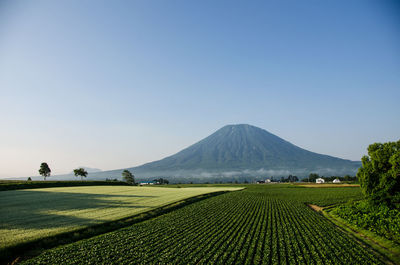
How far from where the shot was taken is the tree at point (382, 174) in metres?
36.1

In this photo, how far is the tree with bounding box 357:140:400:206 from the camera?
1420 inches

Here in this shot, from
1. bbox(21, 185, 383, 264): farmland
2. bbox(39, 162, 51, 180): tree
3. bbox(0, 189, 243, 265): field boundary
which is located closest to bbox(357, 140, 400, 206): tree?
bbox(21, 185, 383, 264): farmland

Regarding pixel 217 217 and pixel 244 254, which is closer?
pixel 244 254

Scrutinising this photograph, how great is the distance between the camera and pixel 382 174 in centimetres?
3797

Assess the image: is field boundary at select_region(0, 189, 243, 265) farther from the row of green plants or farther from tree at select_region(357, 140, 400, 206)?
tree at select_region(357, 140, 400, 206)

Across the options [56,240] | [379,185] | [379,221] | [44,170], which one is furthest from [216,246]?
[44,170]

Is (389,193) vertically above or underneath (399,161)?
underneath

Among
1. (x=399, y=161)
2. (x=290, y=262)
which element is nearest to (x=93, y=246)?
(x=290, y=262)

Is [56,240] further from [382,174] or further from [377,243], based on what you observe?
[382,174]

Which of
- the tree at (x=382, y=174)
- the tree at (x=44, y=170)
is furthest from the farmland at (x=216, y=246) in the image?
the tree at (x=44, y=170)

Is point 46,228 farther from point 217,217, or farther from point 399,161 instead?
point 399,161

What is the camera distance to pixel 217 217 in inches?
1286

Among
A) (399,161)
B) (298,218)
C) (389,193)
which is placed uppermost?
(399,161)

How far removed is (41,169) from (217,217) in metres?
147
